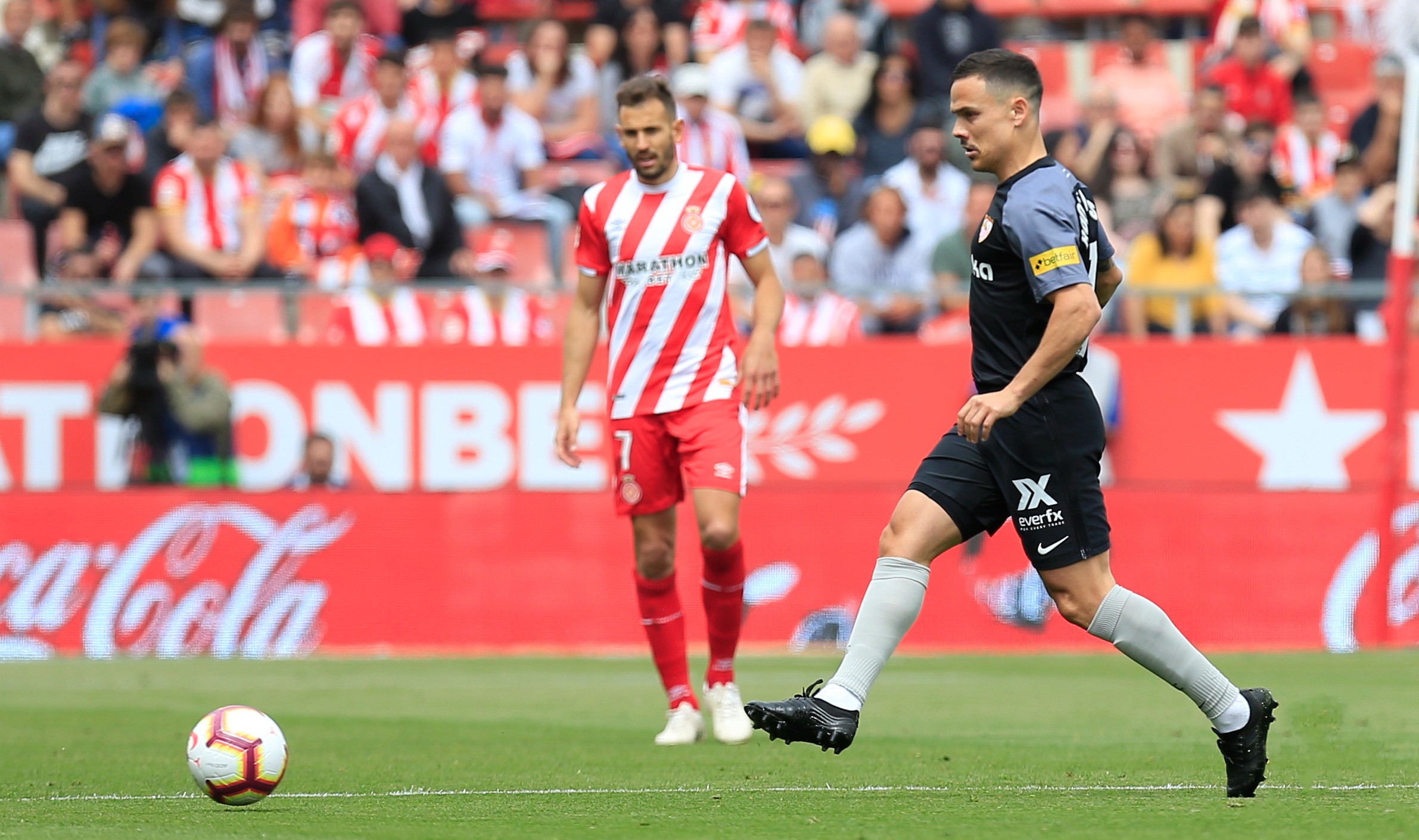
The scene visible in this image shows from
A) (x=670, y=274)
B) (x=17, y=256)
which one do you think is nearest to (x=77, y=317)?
(x=17, y=256)

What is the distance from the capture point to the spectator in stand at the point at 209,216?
51.6 feet

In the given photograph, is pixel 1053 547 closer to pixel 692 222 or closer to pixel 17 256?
→ pixel 692 222

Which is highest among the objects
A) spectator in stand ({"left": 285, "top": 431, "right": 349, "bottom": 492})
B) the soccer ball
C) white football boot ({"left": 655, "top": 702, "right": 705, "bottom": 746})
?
the soccer ball

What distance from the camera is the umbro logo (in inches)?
236

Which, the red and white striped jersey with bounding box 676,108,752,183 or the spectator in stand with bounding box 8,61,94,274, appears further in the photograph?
the red and white striped jersey with bounding box 676,108,752,183

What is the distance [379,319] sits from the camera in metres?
14.7

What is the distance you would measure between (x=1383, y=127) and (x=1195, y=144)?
5.38 feet

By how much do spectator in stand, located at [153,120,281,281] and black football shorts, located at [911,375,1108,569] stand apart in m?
10.7

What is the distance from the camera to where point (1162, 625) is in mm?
6000

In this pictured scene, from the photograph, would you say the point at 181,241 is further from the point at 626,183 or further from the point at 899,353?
the point at 626,183

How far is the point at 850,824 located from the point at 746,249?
3416 mm

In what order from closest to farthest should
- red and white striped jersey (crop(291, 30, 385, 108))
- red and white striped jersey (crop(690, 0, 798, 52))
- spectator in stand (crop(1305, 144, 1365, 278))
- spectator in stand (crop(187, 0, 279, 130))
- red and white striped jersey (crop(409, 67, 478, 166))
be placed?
spectator in stand (crop(1305, 144, 1365, 278))
red and white striped jersey (crop(409, 67, 478, 166))
spectator in stand (crop(187, 0, 279, 130))
red and white striped jersey (crop(291, 30, 385, 108))
red and white striped jersey (crop(690, 0, 798, 52))

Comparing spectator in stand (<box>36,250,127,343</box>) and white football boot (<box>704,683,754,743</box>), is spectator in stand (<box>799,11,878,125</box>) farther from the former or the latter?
white football boot (<box>704,683,754,743</box>)

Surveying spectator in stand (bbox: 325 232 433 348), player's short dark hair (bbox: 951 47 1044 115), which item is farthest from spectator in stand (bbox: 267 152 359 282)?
player's short dark hair (bbox: 951 47 1044 115)
